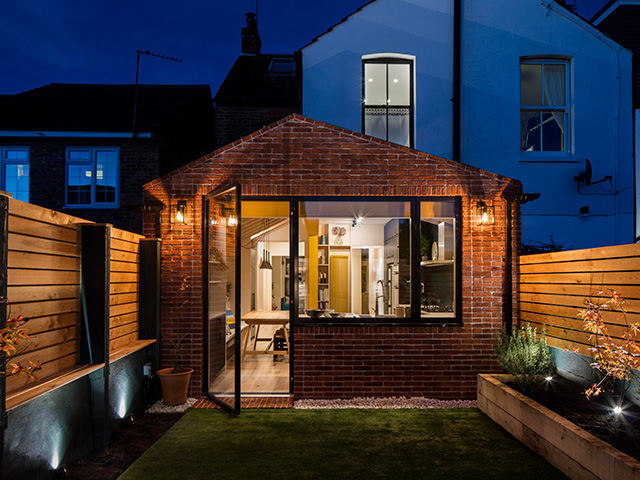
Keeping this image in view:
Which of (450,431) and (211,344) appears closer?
(450,431)

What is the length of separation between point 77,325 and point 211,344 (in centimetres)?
212

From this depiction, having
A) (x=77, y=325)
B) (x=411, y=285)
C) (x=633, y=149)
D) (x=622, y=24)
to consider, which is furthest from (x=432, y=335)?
(x=622, y=24)

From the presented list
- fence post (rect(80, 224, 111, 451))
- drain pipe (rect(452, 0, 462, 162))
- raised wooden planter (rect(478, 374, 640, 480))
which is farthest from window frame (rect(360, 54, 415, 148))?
fence post (rect(80, 224, 111, 451))

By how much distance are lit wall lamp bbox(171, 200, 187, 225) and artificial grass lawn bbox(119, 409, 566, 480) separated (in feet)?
7.87

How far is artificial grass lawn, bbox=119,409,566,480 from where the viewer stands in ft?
12.2

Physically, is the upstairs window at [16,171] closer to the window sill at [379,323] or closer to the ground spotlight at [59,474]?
the window sill at [379,323]

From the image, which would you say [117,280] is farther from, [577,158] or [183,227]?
[577,158]

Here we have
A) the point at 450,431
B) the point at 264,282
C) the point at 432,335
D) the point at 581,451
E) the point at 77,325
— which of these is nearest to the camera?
the point at 581,451

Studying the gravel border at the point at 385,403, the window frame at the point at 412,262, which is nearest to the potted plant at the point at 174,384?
the gravel border at the point at 385,403

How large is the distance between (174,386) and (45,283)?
97.2 inches

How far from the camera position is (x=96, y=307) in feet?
13.6

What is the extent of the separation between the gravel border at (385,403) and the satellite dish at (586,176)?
179 inches

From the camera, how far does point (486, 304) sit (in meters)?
5.81

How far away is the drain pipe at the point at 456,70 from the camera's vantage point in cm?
786
